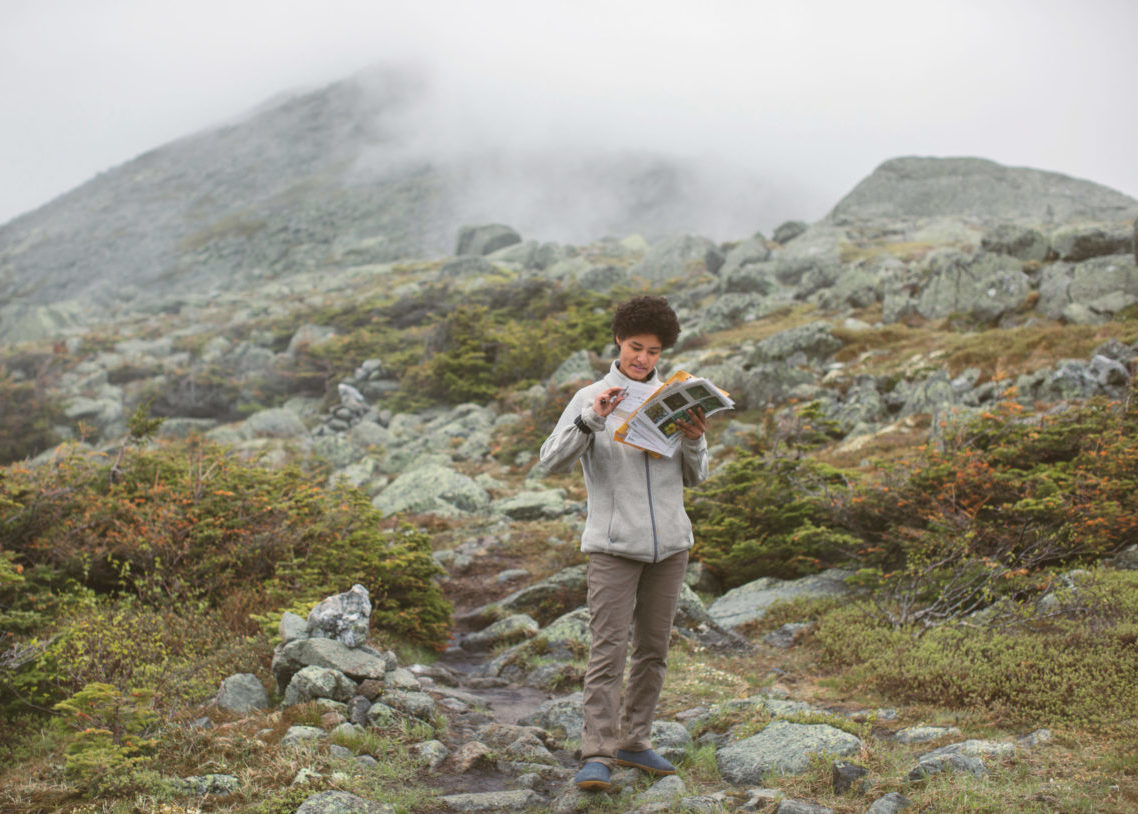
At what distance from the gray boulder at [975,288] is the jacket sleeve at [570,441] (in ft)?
62.2

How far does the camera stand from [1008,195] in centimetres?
6619

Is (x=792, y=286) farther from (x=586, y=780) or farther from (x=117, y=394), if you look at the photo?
(x=586, y=780)

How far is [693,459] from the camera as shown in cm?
386

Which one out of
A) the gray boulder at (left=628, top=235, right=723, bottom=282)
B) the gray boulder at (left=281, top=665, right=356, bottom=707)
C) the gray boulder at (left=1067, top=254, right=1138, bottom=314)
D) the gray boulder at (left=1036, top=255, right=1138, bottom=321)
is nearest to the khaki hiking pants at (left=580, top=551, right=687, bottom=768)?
the gray boulder at (left=281, top=665, right=356, bottom=707)

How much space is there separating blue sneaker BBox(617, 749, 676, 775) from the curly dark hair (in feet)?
7.32

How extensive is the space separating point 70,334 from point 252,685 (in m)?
45.6

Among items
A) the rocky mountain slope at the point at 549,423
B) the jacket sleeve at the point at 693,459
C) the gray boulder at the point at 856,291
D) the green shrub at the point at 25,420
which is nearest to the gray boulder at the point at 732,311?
the rocky mountain slope at the point at 549,423

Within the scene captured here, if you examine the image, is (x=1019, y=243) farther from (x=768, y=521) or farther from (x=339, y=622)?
(x=339, y=622)

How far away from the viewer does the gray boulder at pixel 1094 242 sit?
62.2 ft

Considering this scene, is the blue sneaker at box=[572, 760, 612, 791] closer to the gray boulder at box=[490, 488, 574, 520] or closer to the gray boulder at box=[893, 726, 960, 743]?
the gray boulder at box=[893, 726, 960, 743]

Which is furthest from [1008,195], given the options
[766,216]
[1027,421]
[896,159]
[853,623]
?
[853,623]

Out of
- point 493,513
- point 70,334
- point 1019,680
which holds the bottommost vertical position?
point 493,513

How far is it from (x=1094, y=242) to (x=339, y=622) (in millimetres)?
22037

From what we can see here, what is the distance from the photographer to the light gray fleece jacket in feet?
12.0
